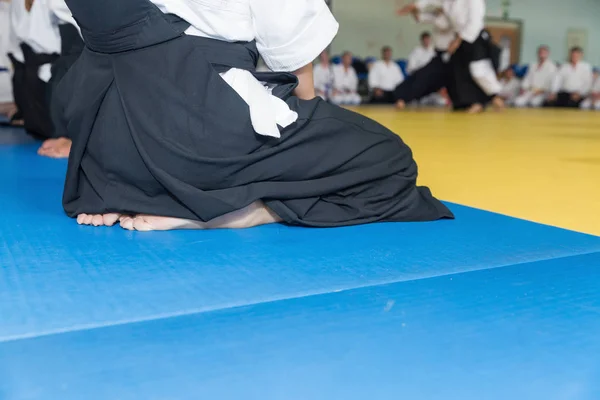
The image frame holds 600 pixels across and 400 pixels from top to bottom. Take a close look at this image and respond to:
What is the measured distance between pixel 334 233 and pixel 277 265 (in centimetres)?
40

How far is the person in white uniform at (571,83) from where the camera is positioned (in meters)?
13.5

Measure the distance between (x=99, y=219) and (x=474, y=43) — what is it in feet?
22.0

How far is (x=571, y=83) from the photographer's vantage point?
44.8 feet

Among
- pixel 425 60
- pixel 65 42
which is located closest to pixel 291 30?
pixel 65 42

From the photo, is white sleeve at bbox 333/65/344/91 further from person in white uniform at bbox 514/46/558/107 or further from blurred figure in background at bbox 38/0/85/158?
blurred figure in background at bbox 38/0/85/158

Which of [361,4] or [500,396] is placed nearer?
[500,396]

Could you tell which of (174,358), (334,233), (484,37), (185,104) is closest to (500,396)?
(174,358)

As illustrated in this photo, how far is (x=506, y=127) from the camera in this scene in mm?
6246

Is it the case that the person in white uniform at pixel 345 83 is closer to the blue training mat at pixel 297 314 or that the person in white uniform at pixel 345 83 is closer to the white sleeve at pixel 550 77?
the white sleeve at pixel 550 77

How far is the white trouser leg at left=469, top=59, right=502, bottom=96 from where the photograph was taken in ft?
26.1

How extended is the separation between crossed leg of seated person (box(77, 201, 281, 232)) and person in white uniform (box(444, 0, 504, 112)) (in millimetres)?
6424

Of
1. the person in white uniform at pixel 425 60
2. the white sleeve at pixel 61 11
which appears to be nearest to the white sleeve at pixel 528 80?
the person in white uniform at pixel 425 60

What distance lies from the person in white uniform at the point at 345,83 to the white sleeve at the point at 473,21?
15.5 ft

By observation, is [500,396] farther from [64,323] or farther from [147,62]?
Answer: [147,62]
